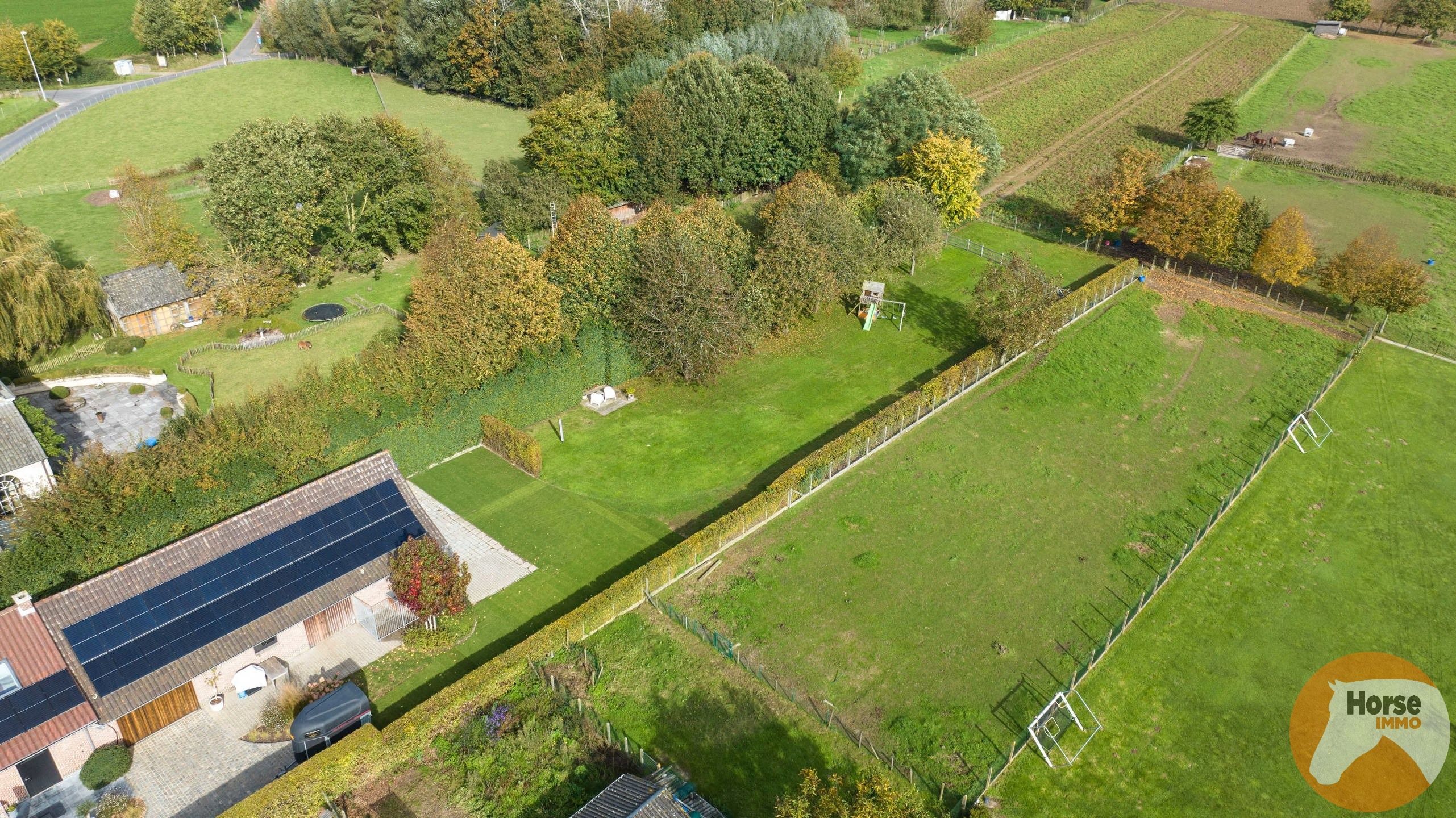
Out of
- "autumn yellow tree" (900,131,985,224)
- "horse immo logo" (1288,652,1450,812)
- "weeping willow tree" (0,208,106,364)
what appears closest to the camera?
"horse immo logo" (1288,652,1450,812)

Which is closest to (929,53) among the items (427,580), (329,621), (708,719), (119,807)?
(427,580)

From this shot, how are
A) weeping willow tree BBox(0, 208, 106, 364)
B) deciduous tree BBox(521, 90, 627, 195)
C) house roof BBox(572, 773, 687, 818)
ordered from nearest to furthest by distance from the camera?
house roof BBox(572, 773, 687, 818), weeping willow tree BBox(0, 208, 106, 364), deciduous tree BBox(521, 90, 627, 195)

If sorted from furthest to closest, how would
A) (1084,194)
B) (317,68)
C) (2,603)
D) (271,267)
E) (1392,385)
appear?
(317,68), (1084,194), (271,267), (1392,385), (2,603)

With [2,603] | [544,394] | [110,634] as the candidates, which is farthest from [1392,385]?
[2,603]

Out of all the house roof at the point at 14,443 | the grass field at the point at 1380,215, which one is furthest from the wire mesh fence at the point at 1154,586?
the house roof at the point at 14,443

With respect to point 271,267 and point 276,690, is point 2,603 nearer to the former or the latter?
point 276,690

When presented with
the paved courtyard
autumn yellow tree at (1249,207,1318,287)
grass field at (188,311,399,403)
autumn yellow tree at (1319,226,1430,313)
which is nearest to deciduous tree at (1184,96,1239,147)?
autumn yellow tree at (1249,207,1318,287)

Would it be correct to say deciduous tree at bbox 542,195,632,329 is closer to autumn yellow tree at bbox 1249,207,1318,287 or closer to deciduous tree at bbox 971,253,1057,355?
deciduous tree at bbox 971,253,1057,355
